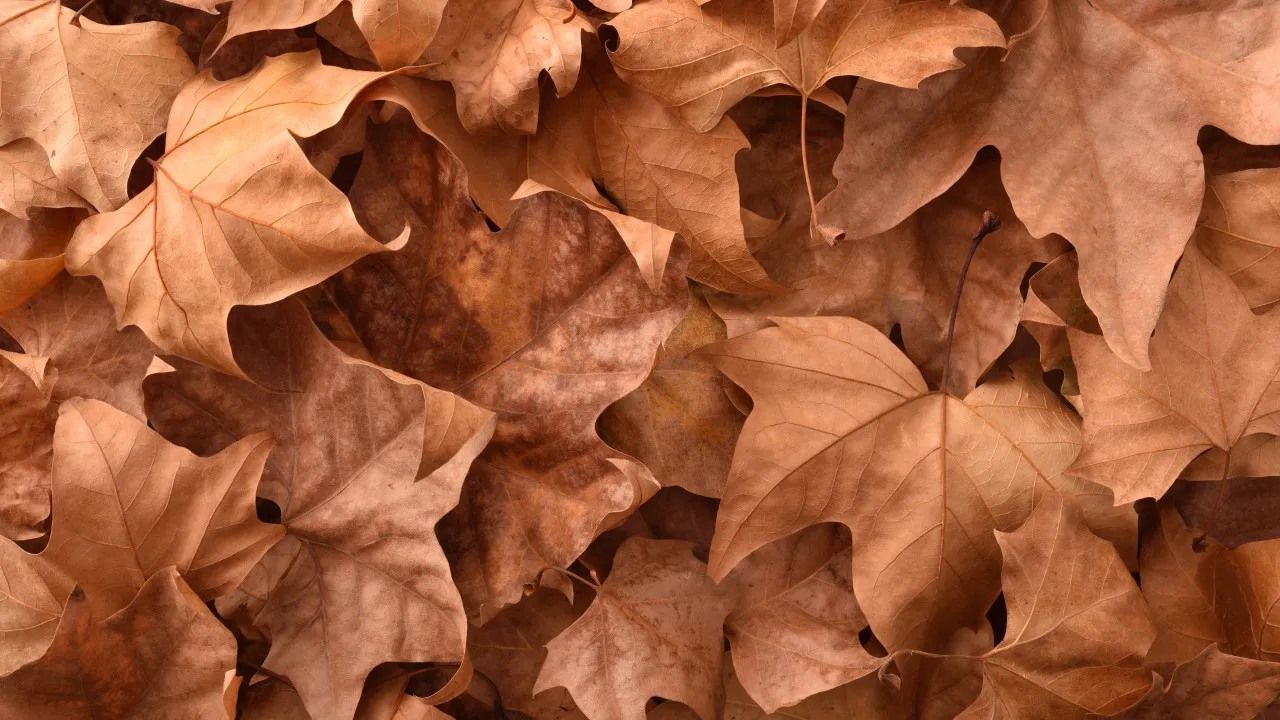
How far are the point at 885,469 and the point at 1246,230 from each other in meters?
0.37

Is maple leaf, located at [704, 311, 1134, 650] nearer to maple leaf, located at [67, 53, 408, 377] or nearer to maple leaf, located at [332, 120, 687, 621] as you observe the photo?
maple leaf, located at [332, 120, 687, 621]

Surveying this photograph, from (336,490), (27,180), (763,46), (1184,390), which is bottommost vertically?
(336,490)

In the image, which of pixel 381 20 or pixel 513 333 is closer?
pixel 381 20

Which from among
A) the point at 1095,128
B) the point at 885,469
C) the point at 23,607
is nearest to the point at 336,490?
the point at 23,607

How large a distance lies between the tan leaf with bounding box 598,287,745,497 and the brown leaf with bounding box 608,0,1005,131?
0.20 metres

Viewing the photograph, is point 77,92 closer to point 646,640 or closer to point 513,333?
point 513,333

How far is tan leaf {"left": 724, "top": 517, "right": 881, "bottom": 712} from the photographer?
2.71 ft

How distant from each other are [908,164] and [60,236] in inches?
30.9

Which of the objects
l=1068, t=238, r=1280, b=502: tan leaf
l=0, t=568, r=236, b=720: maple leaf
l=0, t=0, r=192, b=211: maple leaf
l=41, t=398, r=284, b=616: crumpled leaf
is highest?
l=0, t=0, r=192, b=211: maple leaf

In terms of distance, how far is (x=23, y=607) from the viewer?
2.53ft

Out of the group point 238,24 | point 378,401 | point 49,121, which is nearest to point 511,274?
point 378,401

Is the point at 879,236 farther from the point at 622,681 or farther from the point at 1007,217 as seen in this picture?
the point at 622,681

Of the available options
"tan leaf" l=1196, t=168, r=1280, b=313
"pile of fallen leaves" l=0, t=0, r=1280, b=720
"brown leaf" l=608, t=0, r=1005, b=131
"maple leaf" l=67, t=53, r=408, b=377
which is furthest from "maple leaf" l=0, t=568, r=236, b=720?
"tan leaf" l=1196, t=168, r=1280, b=313

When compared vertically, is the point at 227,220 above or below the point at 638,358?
above
